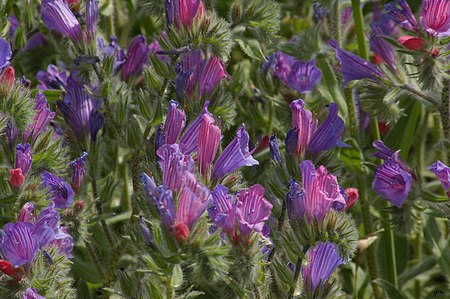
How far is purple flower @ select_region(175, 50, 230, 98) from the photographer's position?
108 inches

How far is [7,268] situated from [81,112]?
0.93 metres

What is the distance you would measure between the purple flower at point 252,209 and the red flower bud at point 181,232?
16 cm

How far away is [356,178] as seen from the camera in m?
3.57

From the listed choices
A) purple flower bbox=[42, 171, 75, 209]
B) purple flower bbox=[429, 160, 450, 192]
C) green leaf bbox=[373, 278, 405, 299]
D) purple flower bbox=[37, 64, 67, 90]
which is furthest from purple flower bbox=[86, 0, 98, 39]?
green leaf bbox=[373, 278, 405, 299]

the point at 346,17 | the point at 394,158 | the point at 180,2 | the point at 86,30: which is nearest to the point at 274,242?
the point at 394,158

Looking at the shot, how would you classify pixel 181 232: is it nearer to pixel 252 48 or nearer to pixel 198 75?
pixel 198 75

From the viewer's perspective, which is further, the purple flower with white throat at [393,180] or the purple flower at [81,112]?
the purple flower at [81,112]

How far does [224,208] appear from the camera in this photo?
216 cm

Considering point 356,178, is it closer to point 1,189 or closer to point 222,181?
point 222,181

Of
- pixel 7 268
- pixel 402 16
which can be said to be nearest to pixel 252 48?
pixel 402 16

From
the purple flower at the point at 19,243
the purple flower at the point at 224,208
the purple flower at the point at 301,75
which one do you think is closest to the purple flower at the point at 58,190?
the purple flower at the point at 19,243

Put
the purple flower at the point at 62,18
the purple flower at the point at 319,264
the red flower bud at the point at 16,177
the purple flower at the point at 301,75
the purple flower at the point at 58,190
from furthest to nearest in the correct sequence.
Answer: the purple flower at the point at 301,75
the purple flower at the point at 62,18
the purple flower at the point at 58,190
the red flower bud at the point at 16,177
the purple flower at the point at 319,264

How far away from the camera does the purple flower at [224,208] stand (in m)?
2.14

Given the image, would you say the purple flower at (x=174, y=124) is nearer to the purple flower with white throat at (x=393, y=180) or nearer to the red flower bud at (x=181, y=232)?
the red flower bud at (x=181, y=232)
